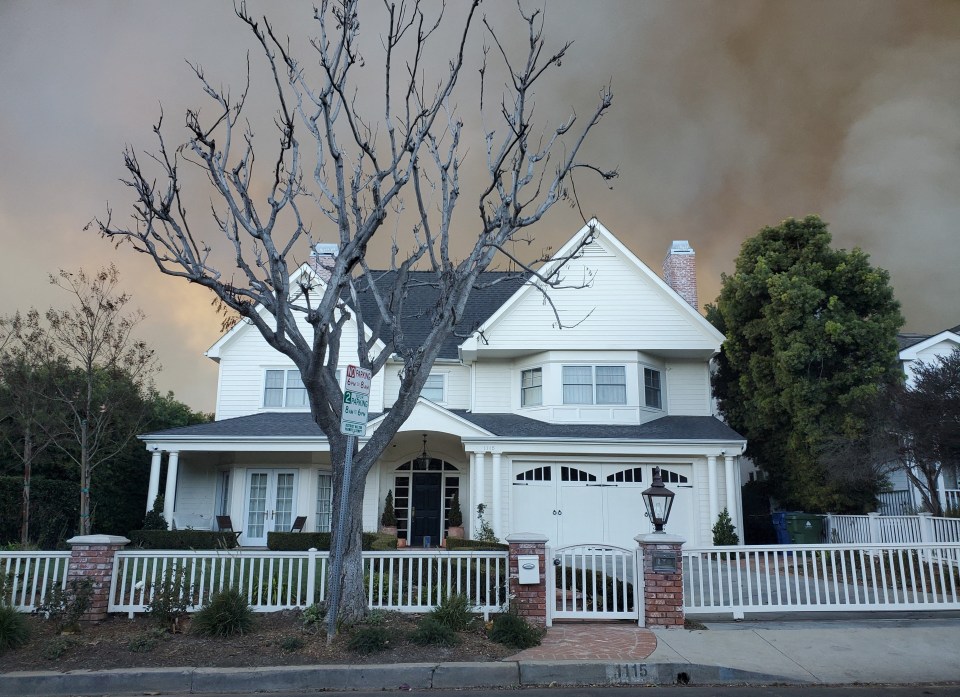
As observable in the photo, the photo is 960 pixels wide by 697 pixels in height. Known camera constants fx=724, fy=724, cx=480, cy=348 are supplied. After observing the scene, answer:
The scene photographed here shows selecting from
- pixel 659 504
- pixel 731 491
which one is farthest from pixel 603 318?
pixel 659 504

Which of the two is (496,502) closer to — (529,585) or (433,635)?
(529,585)

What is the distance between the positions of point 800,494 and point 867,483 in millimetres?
2007

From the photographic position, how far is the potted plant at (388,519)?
18.3 m

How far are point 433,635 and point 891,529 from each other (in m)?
11.9

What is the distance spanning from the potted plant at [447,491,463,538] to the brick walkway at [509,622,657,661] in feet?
29.6

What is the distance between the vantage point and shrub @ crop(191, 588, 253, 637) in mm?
8195

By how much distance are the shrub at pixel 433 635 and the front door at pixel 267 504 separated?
39.0 ft

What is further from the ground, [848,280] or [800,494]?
[848,280]

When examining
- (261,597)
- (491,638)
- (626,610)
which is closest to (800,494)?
(626,610)

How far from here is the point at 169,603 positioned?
8.47 m

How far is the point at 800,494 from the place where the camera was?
62.3 feet

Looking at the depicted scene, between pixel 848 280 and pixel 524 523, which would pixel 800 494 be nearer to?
pixel 848 280

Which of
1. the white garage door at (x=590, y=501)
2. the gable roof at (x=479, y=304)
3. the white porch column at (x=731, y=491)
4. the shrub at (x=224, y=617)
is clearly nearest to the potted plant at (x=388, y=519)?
the white garage door at (x=590, y=501)

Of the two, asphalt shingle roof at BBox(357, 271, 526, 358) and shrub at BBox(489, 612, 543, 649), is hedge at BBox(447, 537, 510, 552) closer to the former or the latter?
shrub at BBox(489, 612, 543, 649)
